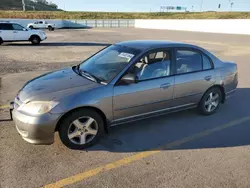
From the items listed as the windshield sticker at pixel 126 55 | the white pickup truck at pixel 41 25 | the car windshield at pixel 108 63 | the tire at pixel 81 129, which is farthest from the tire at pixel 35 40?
the white pickup truck at pixel 41 25

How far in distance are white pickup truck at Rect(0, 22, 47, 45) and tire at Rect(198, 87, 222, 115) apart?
16.3 metres

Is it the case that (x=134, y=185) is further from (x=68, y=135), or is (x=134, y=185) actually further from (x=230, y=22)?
(x=230, y=22)

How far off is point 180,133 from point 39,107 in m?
2.36

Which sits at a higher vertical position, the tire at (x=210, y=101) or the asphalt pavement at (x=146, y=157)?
the tire at (x=210, y=101)

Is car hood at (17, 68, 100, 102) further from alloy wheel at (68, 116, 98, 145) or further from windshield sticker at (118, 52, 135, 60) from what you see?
windshield sticker at (118, 52, 135, 60)

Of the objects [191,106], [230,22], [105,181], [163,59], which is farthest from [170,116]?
[230,22]

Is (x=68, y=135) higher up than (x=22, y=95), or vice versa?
(x=22, y=95)

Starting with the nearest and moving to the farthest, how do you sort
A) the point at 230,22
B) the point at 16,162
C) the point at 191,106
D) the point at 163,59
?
the point at 16,162 < the point at 163,59 < the point at 191,106 < the point at 230,22

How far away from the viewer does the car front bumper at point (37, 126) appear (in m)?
3.25

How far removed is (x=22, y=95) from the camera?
3596 millimetres

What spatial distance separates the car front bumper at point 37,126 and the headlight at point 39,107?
0.19ft

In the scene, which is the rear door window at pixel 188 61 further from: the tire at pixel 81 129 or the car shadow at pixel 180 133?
the tire at pixel 81 129

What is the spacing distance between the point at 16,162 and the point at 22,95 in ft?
3.11

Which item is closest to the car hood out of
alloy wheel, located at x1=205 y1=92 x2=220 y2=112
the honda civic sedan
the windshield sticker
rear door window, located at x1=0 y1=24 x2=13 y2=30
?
the honda civic sedan
